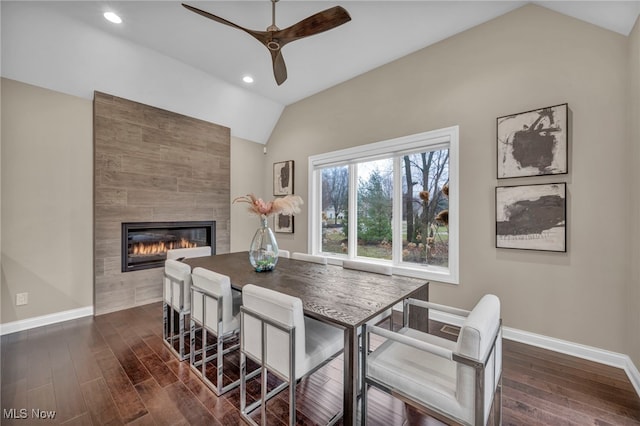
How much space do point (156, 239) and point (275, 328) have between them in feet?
10.8

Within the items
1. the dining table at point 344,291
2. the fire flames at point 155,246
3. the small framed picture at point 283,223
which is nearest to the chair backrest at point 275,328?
the dining table at point 344,291

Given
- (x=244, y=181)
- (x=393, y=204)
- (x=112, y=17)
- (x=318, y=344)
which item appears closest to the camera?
(x=318, y=344)

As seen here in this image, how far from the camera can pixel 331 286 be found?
6.12ft

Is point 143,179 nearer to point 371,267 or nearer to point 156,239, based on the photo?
point 156,239

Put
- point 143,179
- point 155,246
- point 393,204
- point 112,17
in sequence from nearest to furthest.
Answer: point 112,17 < point 393,204 < point 143,179 < point 155,246

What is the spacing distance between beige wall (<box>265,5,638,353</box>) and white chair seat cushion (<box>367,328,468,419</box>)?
5.26 ft

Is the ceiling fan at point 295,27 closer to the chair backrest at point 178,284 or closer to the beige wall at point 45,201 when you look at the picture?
the chair backrest at point 178,284

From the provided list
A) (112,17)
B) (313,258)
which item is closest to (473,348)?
(313,258)

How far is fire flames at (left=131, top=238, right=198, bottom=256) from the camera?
12.0ft

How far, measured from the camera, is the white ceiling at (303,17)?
7.90ft

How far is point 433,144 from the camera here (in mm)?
3088

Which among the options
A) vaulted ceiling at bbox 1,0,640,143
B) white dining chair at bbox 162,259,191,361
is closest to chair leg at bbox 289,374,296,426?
white dining chair at bbox 162,259,191,361

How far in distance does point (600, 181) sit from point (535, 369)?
1.64 metres

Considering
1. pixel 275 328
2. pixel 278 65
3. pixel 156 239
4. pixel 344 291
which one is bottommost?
pixel 275 328
